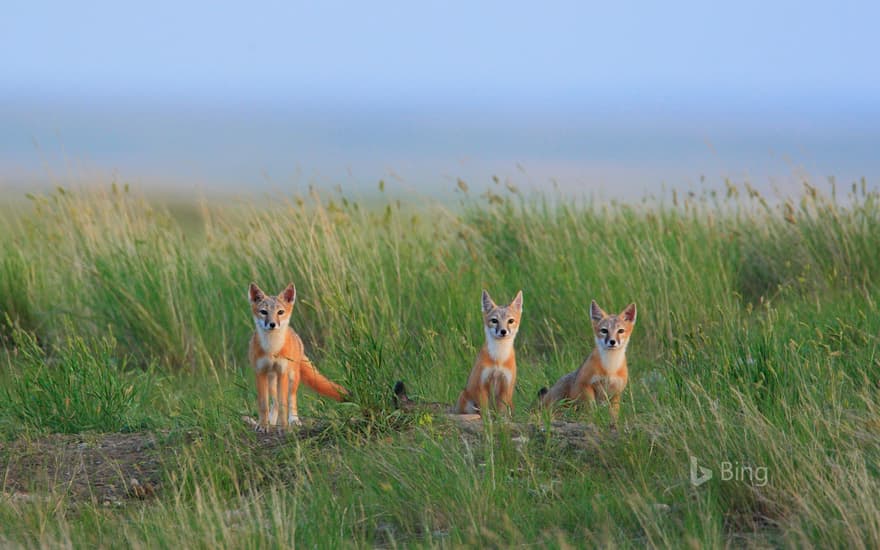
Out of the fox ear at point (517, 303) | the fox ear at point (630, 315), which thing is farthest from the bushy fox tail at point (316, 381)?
the fox ear at point (630, 315)

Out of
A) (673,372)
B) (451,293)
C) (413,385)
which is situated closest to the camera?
(673,372)

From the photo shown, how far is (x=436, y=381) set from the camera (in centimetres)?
762

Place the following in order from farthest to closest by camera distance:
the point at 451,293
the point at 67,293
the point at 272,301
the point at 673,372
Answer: the point at 67,293, the point at 451,293, the point at 272,301, the point at 673,372

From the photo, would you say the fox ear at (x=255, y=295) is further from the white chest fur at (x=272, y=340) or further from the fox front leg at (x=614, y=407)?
the fox front leg at (x=614, y=407)

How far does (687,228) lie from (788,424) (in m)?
A: 6.62

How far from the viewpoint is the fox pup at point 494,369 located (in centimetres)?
653

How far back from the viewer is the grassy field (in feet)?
15.4

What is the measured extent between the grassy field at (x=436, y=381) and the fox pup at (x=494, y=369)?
362 millimetres

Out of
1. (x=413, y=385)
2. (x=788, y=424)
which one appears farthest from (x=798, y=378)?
(x=413, y=385)

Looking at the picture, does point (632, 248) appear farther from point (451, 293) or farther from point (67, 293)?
point (67, 293)

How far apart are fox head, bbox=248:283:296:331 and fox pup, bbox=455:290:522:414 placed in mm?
1245

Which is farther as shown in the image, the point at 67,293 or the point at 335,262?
the point at 67,293

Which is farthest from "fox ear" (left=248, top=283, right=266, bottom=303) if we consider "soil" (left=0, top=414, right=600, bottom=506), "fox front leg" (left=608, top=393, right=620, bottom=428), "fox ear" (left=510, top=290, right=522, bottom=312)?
"fox front leg" (left=608, top=393, right=620, bottom=428)

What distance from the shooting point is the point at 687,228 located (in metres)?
11.8
